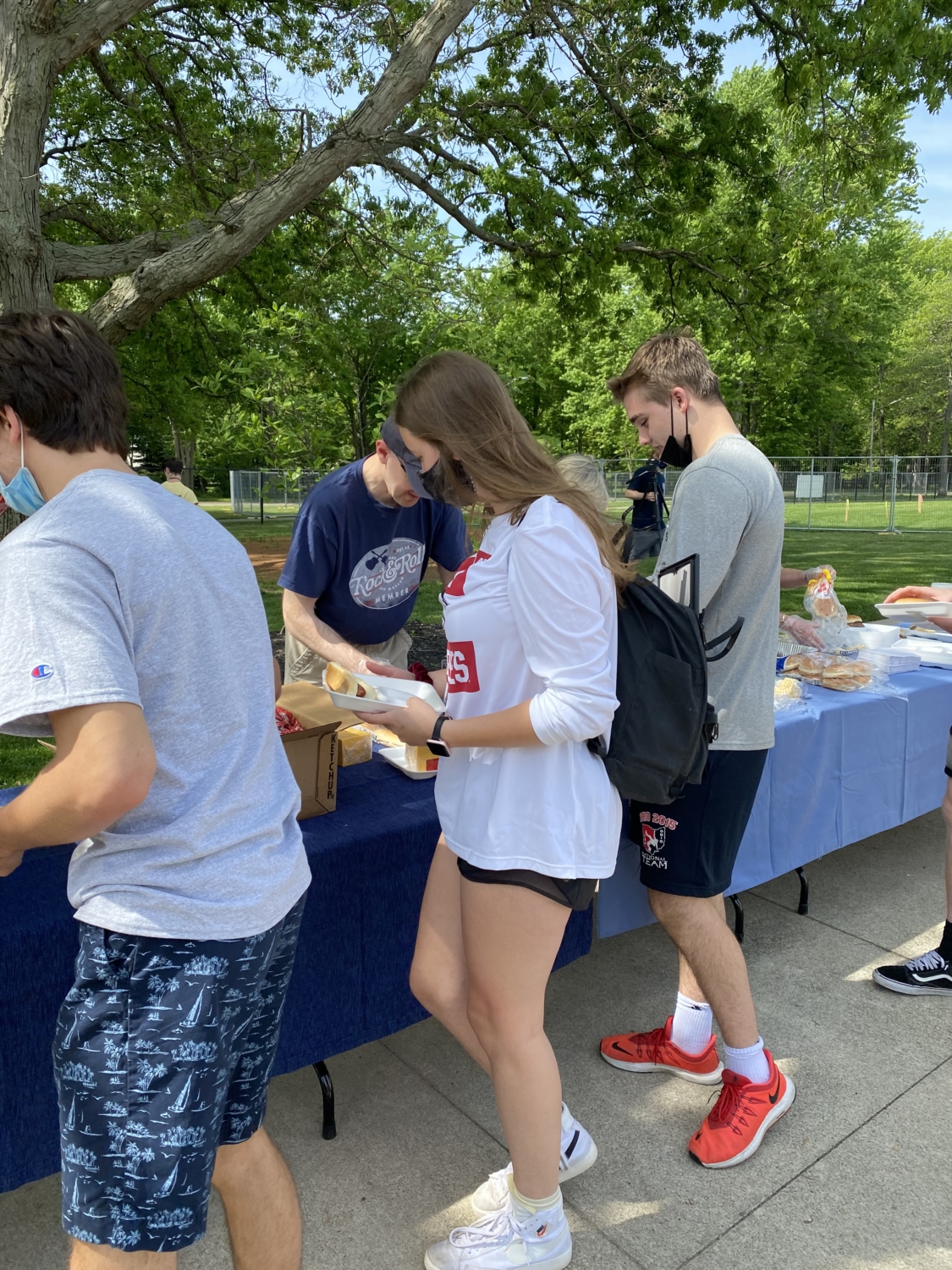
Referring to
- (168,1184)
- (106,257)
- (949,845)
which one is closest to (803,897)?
(949,845)

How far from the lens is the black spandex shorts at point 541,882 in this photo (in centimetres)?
161

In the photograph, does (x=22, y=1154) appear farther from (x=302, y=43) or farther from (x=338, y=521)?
(x=302, y=43)

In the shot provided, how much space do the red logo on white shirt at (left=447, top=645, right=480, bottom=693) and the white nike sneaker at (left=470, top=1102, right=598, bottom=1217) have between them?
977 millimetres

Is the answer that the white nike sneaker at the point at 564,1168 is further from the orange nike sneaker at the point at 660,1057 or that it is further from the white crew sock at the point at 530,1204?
the orange nike sneaker at the point at 660,1057

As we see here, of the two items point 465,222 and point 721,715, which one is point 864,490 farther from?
point 721,715

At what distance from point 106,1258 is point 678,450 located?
2064mm

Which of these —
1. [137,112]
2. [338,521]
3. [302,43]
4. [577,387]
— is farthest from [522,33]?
[577,387]

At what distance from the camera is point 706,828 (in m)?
2.19

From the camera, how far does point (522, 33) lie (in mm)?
7234

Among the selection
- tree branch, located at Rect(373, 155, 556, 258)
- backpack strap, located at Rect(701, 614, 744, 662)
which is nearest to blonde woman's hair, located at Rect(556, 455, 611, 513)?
backpack strap, located at Rect(701, 614, 744, 662)

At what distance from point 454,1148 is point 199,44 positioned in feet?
27.6

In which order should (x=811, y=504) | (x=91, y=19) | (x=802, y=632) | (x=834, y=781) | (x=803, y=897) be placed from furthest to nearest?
(x=811, y=504)
(x=91, y=19)
(x=802, y=632)
(x=803, y=897)
(x=834, y=781)

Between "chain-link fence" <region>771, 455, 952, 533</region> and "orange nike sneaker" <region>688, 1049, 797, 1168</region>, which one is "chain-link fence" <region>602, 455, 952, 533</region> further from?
"orange nike sneaker" <region>688, 1049, 797, 1168</region>

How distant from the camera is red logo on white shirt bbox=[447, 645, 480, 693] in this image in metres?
1.67
